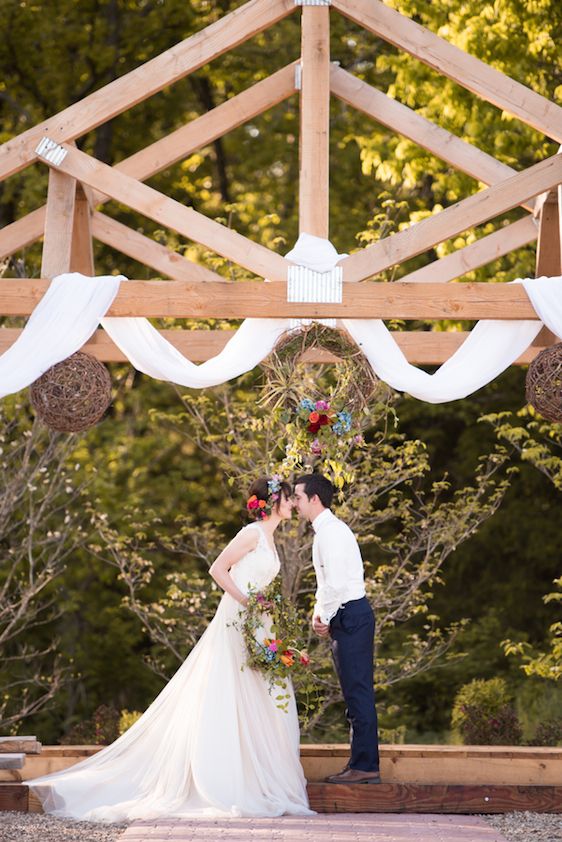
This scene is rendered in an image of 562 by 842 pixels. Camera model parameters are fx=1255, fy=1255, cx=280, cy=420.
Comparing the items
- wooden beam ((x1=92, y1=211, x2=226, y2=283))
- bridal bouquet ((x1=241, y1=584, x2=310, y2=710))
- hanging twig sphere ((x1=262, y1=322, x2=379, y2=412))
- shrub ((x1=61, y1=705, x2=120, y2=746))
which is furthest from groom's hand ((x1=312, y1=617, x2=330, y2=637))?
shrub ((x1=61, y1=705, x2=120, y2=746))

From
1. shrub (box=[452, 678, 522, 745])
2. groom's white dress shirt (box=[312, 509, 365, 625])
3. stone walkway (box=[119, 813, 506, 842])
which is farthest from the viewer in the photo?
shrub (box=[452, 678, 522, 745])

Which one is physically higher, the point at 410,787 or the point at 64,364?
the point at 64,364

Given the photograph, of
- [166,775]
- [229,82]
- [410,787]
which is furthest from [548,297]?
[229,82]

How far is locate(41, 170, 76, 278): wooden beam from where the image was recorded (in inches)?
259

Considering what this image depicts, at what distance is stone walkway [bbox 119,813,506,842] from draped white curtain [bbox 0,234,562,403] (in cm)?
195

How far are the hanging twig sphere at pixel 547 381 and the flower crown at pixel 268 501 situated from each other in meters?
1.30

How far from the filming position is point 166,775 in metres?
5.82

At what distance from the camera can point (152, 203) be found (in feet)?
21.4

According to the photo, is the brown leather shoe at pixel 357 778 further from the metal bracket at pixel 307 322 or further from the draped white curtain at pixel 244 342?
the metal bracket at pixel 307 322

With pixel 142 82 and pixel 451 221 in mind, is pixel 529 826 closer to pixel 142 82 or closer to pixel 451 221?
pixel 451 221

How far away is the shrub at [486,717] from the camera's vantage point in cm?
783

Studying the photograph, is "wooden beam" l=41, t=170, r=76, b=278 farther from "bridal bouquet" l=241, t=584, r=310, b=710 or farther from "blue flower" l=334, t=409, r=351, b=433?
"bridal bouquet" l=241, t=584, r=310, b=710

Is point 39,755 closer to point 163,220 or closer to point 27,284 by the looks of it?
point 27,284

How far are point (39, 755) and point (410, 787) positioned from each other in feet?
6.30
